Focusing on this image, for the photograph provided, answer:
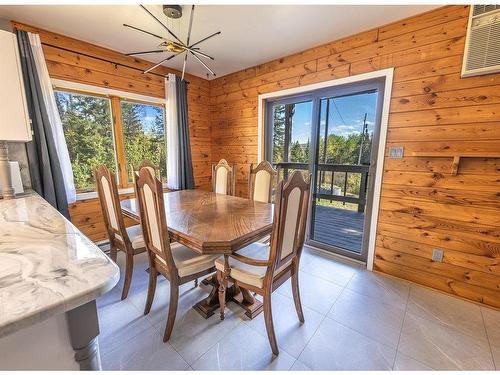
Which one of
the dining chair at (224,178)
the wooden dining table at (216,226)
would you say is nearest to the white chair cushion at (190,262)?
the wooden dining table at (216,226)

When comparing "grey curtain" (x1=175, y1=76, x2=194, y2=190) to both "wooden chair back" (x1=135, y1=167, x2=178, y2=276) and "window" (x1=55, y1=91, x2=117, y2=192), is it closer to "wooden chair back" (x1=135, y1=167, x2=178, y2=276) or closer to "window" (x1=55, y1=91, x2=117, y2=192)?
"window" (x1=55, y1=91, x2=117, y2=192)

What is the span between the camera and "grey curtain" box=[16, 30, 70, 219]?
204 cm

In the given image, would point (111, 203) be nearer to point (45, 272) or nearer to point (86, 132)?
point (45, 272)

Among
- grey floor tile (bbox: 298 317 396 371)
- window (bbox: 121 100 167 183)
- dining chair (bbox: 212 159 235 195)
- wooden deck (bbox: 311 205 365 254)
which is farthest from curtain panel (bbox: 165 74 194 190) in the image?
grey floor tile (bbox: 298 317 396 371)

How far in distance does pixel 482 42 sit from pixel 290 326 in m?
2.54

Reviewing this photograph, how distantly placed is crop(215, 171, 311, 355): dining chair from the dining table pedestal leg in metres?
0.16

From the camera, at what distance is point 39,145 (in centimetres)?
215

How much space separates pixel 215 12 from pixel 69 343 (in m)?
2.35

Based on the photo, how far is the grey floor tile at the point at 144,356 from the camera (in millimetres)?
1286

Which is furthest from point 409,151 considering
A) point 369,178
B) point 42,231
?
point 42,231

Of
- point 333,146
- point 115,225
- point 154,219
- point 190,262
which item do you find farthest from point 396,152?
point 115,225

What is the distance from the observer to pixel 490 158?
5.46 ft

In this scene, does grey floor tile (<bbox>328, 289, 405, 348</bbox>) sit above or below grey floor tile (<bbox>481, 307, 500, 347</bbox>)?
below

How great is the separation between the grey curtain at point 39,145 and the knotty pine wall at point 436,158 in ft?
9.70
